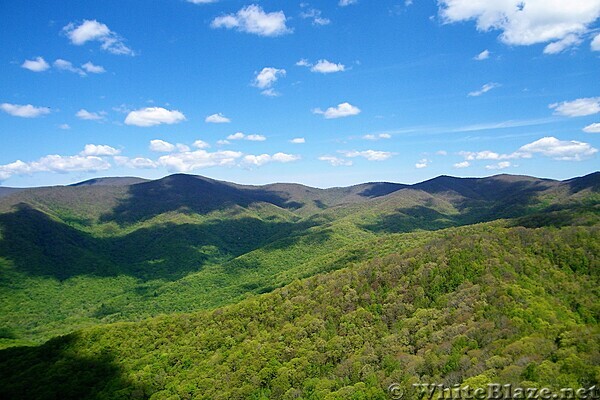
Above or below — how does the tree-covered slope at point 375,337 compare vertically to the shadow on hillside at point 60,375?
above

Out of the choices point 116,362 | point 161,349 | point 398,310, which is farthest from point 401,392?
point 116,362

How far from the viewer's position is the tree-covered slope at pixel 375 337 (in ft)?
184

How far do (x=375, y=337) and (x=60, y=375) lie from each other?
221 ft

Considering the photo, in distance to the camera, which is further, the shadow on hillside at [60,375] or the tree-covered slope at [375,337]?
the shadow on hillside at [60,375]

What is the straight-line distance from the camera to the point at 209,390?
237 feet

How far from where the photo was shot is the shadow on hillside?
7619 centimetres

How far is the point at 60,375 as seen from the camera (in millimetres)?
80812

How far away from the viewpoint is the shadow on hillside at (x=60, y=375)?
3000 inches

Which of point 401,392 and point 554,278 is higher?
point 554,278

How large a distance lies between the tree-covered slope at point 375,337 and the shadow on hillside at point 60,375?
29 cm

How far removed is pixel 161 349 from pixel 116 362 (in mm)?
10227

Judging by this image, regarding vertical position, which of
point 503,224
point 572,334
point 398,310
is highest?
point 503,224

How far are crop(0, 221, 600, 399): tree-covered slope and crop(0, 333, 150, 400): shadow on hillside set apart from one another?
0.29 m

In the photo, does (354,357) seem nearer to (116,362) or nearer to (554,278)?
(554,278)
